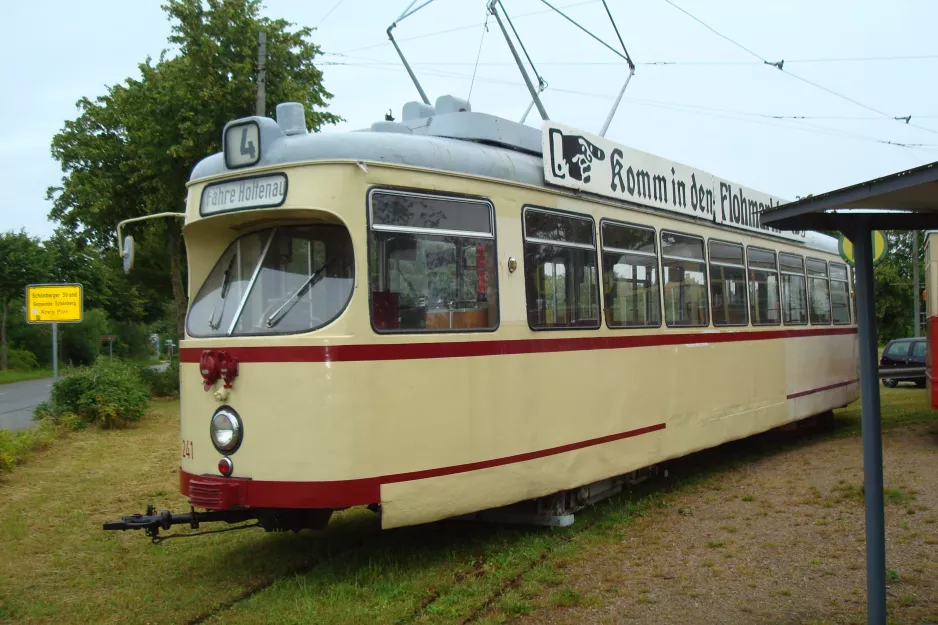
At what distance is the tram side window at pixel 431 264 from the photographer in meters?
5.77

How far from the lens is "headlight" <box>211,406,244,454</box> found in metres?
5.73

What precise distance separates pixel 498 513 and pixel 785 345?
572 centimetres

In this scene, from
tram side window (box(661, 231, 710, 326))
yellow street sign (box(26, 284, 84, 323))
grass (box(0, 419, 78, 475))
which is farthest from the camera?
yellow street sign (box(26, 284, 84, 323))

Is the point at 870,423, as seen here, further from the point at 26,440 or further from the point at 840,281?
the point at 26,440

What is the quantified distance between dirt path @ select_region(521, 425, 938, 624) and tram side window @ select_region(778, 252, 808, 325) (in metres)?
2.93

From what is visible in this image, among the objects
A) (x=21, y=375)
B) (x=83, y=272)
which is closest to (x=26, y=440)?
(x=21, y=375)

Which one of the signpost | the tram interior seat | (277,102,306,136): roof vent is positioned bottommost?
the tram interior seat

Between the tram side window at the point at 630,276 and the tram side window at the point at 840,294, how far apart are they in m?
6.10

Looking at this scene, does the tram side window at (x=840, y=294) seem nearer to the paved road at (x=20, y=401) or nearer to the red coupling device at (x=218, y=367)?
the red coupling device at (x=218, y=367)

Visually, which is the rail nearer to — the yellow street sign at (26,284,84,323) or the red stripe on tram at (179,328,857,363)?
the red stripe on tram at (179,328,857,363)

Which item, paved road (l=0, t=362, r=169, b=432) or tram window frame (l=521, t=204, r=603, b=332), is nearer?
tram window frame (l=521, t=204, r=603, b=332)

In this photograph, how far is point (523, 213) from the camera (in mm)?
6707

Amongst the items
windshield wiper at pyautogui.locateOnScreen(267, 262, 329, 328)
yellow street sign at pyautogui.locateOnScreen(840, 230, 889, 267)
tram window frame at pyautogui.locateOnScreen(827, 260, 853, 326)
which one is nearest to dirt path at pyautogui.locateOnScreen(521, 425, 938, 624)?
windshield wiper at pyautogui.locateOnScreen(267, 262, 329, 328)

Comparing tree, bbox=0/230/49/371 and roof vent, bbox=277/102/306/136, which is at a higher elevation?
tree, bbox=0/230/49/371
